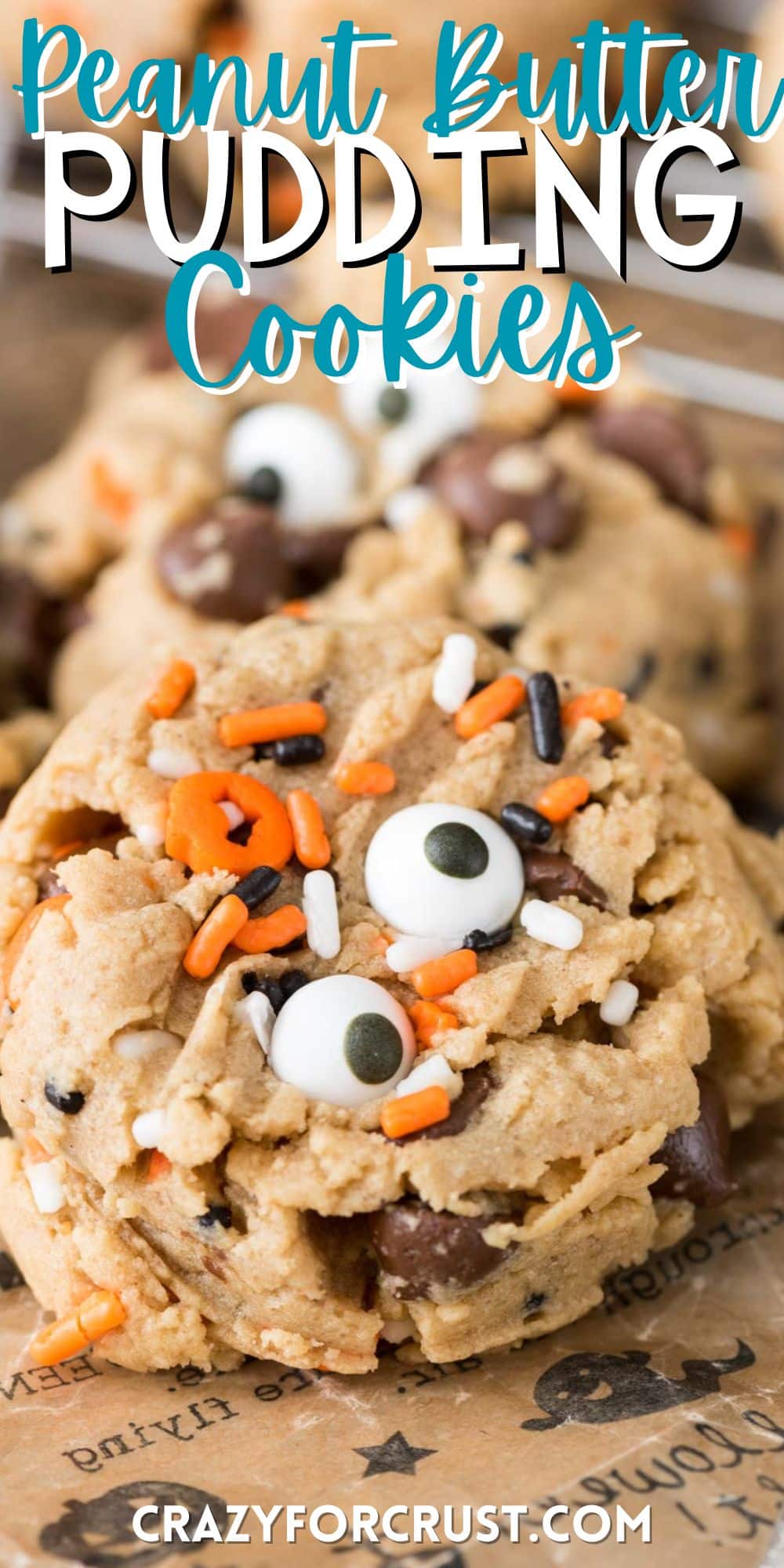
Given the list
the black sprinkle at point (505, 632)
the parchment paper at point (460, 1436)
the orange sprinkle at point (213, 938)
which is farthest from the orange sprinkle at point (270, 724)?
the parchment paper at point (460, 1436)

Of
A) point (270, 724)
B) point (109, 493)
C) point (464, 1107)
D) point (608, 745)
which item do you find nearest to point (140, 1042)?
point (464, 1107)

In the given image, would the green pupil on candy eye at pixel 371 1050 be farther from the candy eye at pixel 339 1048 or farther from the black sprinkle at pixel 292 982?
the black sprinkle at pixel 292 982

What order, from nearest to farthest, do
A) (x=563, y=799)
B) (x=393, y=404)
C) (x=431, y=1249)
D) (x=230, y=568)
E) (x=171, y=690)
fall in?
1. (x=431, y=1249)
2. (x=563, y=799)
3. (x=171, y=690)
4. (x=230, y=568)
5. (x=393, y=404)

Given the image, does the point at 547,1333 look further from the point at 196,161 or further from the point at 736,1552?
the point at 196,161

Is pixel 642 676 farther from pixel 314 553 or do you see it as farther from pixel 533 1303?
pixel 533 1303

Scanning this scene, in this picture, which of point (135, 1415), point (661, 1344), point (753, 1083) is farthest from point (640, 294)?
point (135, 1415)

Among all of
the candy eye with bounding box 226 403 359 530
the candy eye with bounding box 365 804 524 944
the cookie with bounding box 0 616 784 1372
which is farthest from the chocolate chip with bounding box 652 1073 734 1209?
the candy eye with bounding box 226 403 359 530
